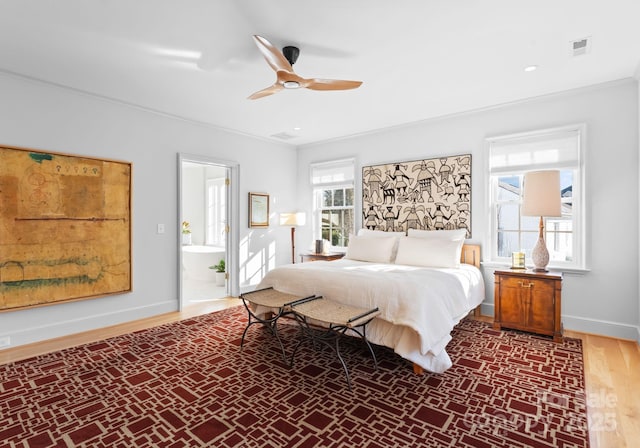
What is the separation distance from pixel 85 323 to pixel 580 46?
214 inches

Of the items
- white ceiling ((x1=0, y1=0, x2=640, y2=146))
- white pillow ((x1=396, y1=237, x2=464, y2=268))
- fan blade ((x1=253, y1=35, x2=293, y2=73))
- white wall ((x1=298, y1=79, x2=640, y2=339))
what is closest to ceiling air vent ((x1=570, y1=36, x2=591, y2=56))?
white ceiling ((x1=0, y1=0, x2=640, y2=146))

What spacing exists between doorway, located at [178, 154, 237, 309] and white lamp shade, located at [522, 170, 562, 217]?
4014 millimetres

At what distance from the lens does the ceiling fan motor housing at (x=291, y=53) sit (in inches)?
110

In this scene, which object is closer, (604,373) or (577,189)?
(604,373)

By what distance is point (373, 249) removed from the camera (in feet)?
15.3

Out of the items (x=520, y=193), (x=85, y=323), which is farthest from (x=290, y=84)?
(x=85, y=323)

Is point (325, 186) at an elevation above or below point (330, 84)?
below

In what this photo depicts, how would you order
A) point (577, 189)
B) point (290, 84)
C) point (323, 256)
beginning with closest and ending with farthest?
1. point (290, 84)
2. point (577, 189)
3. point (323, 256)

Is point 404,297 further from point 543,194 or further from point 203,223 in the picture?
point 203,223

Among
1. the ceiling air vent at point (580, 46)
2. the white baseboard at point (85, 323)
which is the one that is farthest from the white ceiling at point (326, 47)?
the white baseboard at point (85, 323)

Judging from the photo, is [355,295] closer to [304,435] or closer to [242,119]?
[304,435]

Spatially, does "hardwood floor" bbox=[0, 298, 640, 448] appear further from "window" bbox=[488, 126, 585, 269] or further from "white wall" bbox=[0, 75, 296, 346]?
"window" bbox=[488, 126, 585, 269]

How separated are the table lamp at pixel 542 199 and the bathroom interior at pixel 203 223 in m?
5.29

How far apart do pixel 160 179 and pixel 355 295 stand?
301 cm
